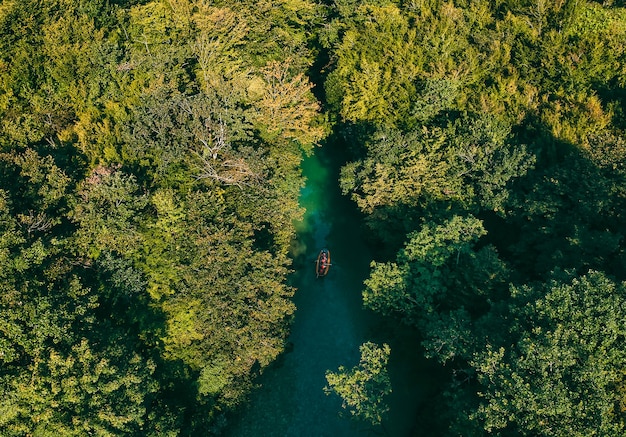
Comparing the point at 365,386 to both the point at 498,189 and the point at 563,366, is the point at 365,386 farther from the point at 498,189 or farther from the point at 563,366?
the point at 498,189

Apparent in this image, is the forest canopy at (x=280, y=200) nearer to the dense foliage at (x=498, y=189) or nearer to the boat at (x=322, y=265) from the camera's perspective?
the dense foliage at (x=498, y=189)

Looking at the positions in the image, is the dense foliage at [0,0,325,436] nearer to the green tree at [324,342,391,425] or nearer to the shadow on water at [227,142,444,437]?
the shadow on water at [227,142,444,437]

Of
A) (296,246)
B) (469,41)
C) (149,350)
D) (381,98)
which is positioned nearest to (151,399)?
(149,350)

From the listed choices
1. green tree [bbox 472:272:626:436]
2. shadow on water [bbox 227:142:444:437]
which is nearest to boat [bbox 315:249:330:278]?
shadow on water [bbox 227:142:444:437]

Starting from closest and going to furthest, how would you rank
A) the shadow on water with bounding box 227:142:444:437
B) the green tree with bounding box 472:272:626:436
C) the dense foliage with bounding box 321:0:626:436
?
the green tree with bounding box 472:272:626:436, the dense foliage with bounding box 321:0:626:436, the shadow on water with bounding box 227:142:444:437

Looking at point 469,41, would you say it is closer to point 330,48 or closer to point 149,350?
point 330,48
